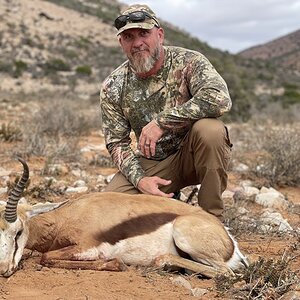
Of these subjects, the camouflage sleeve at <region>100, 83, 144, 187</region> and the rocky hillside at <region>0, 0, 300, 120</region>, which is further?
the rocky hillside at <region>0, 0, 300, 120</region>

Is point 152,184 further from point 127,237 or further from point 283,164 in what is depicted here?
point 283,164

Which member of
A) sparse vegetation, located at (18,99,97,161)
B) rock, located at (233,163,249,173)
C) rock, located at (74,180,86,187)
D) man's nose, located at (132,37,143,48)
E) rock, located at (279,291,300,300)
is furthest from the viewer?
sparse vegetation, located at (18,99,97,161)

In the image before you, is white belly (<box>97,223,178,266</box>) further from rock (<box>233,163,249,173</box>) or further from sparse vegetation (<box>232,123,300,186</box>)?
rock (<box>233,163,249,173</box>)

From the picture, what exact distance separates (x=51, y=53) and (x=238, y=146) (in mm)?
25036

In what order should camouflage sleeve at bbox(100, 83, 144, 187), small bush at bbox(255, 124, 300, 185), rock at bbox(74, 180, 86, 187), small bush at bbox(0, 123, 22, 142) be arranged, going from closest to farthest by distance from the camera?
1. camouflage sleeve at bbox(100, 83, 144, 187)
2. rock at bbox(74, 180, 86, 187)
3. small bush at bbox(255, 124, 300, 185)
4. small bush at bbox(0, 123, 22, 142)

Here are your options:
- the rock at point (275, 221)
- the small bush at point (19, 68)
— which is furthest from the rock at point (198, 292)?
the small bush at point (19, 68)

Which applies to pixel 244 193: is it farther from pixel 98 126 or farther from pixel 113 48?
pixel 113 48

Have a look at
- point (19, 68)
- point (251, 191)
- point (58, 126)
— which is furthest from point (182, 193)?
point (19, 68)

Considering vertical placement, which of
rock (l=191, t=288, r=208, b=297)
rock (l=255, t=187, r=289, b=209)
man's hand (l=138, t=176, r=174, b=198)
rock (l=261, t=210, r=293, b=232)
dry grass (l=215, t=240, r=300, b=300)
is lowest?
rock (l=255, t=187, r=289, b=209)

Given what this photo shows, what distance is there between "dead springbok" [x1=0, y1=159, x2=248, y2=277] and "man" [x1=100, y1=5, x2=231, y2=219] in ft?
2.09

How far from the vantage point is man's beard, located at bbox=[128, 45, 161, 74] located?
16.2 ft

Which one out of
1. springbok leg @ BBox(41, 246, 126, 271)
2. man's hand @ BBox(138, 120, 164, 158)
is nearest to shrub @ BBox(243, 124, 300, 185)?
man's hand @ BBox(138, 120, 164, 158)

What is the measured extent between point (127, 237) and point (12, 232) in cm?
79

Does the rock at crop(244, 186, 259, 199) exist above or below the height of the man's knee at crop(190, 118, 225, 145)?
below
